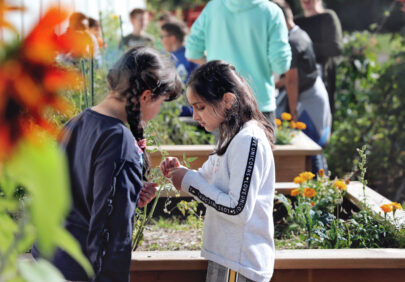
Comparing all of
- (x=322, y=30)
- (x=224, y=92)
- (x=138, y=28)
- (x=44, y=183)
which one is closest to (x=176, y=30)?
(x=138, y=28)

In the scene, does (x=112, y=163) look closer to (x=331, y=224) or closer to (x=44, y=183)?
(x=44, y=183)

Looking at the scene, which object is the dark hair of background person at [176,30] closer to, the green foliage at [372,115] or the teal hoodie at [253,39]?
the green foliage at [372,115]

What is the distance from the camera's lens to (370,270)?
7.90 feet

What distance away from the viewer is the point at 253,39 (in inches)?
147

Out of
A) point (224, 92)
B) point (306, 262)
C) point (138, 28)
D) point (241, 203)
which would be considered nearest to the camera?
point (241, 203)

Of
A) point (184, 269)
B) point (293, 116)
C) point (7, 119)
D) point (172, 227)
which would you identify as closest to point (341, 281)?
point (184, 269)

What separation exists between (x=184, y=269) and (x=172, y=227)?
0.99 m

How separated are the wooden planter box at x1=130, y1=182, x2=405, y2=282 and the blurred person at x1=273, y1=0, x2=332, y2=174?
209 centimetres

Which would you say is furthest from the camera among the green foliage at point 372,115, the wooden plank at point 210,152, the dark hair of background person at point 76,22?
the green foliage at point 372,115

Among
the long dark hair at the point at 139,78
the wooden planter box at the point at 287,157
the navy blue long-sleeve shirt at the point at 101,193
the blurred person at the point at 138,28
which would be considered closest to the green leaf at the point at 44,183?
the navy blue long-sleeve shirt at the point at 101,193

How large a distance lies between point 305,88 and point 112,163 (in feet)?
10.8

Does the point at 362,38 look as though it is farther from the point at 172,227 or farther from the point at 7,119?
the point at 7,119

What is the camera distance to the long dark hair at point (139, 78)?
1783mm

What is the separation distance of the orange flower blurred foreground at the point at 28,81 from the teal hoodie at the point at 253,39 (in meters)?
3.01
